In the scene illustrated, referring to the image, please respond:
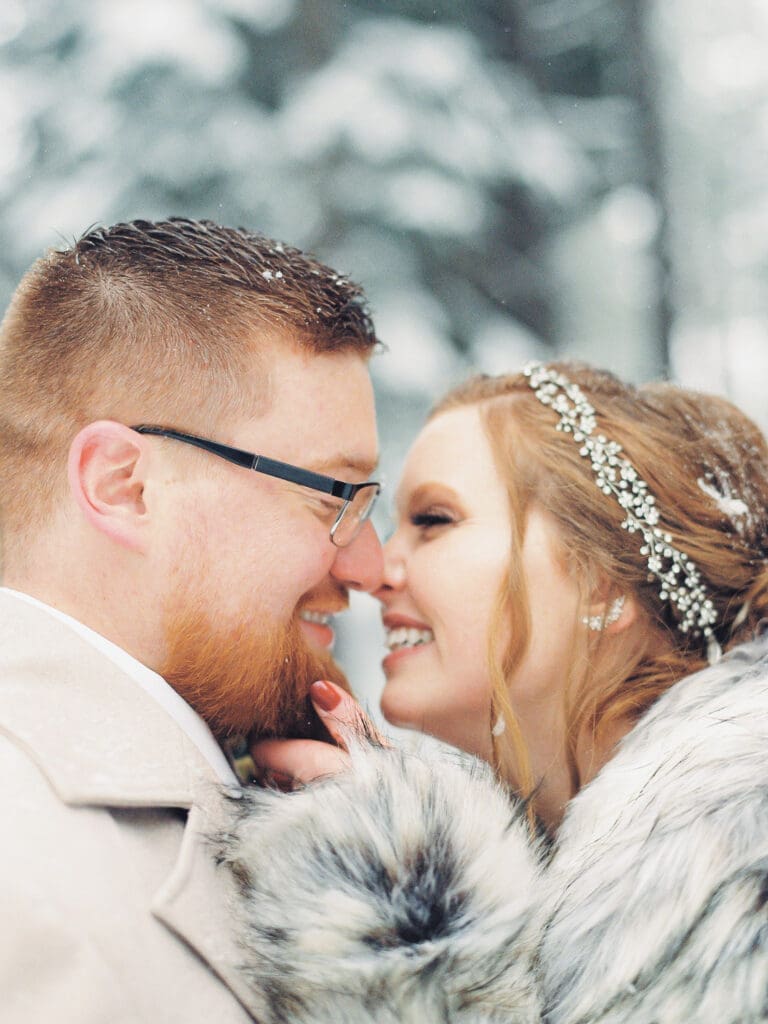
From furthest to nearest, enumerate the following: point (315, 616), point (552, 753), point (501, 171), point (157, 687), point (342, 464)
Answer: point (501, 171)
point (552, 753)
point (315, 616)
point (342, 464)
point (157, 687)

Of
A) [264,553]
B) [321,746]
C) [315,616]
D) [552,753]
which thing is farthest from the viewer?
[552,753]

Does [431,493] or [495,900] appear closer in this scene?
[495,900]

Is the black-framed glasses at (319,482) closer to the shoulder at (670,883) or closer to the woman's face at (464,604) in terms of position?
the woman's face at (464,604)

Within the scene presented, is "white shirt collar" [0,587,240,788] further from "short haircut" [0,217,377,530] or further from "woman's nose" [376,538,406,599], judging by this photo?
"woman's nose" [376,538,406,599]

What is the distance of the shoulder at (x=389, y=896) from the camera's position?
1.31m

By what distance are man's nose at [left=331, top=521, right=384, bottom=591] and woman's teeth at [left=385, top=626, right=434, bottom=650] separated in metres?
0.20

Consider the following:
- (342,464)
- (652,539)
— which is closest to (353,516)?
(342,464)

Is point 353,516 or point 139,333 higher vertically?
point 139,333

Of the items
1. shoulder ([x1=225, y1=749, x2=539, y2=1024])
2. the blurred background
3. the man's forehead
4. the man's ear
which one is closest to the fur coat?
shoulder ([x1=225, y1=749, x2=539, y2=1024])

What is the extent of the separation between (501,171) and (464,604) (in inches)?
76.9

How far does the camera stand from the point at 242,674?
6.37 feet

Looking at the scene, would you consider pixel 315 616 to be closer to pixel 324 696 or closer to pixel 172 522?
pixel 324 696

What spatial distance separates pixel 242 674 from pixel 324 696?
0.71 ft

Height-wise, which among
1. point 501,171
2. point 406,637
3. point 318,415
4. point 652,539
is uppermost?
point 501,171
